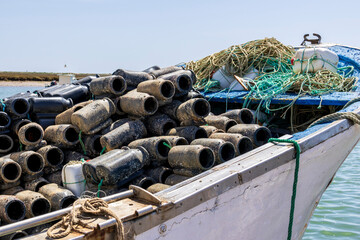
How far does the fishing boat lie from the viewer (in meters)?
2.41

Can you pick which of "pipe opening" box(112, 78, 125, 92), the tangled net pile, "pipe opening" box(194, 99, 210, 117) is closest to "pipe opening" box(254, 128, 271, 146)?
"pipe opening" box(194, 99, 210, 117)

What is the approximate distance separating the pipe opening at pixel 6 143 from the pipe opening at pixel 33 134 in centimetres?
21

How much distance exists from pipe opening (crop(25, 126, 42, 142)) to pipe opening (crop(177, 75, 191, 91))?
1954mm

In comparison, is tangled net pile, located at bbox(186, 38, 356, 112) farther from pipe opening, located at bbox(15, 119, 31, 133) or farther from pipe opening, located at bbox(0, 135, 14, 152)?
pipe opening, located at bbox(0, 135, 14, 152)

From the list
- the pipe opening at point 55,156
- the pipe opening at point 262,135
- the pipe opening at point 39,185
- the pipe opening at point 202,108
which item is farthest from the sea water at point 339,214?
the pipe opening at point 39,185

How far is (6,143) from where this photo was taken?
5152 millimetres

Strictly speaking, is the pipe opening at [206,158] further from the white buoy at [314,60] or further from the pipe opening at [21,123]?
the white buoy at [314,60]

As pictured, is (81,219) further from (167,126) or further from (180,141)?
(167,126)

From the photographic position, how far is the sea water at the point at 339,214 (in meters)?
6.16

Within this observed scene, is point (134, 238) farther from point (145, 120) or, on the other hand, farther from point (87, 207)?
point (145, 120)

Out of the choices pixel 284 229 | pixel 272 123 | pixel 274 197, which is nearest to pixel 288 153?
pixel 274 197

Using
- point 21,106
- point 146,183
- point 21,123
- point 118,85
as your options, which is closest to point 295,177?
point 146,183

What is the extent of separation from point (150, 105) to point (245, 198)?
2.35 metres

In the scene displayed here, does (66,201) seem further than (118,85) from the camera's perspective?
No
